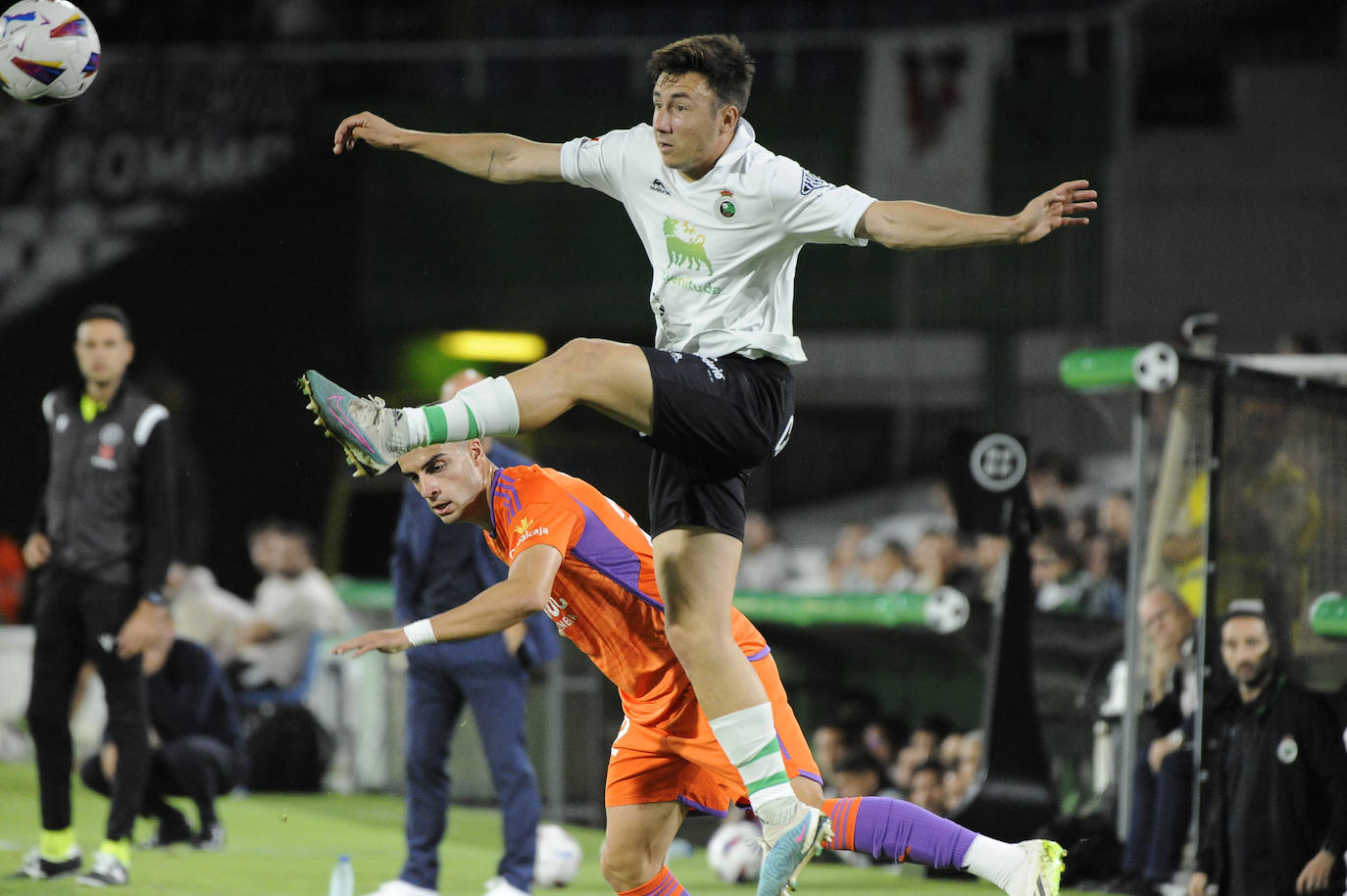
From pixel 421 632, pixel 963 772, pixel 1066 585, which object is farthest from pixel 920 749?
pixel 421 632

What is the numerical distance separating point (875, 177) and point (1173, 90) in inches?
136

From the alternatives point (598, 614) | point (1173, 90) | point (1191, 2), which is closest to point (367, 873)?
point (598, 614)

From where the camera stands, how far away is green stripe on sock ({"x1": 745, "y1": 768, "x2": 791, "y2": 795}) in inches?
187

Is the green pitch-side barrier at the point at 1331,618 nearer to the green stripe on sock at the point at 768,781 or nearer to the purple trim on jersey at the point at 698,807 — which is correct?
the purple trim on jersey at the point at 698,807

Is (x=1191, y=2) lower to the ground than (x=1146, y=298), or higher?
higher

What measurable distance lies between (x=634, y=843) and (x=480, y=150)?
6.85ft

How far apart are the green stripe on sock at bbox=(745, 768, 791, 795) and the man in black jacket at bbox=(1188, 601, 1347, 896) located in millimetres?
2829

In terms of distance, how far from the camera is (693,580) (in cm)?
477

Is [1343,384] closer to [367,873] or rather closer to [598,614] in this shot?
[598,614]

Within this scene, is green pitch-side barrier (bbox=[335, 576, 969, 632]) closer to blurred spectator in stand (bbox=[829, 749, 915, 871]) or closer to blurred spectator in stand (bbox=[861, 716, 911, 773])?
blurred spectator in stand (bbox=[861, 716, 911, 773])

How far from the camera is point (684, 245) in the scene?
15.7ft

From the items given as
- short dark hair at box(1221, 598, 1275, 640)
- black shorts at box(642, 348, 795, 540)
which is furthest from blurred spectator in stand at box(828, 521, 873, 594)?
black shorts at box(642, 348, 795, 540)

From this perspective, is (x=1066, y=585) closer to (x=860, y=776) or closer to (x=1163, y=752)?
(x=860, y=776)

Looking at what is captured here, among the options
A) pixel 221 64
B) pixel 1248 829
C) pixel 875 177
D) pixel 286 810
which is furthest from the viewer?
pixel 221 64
